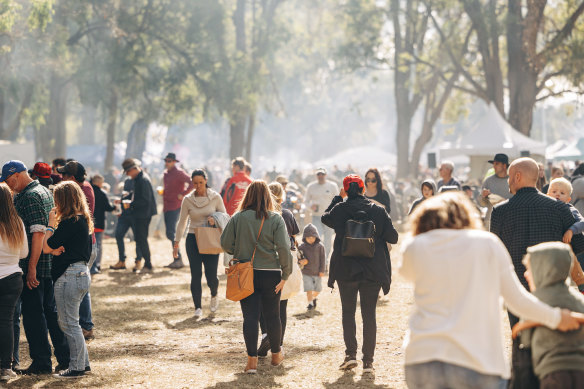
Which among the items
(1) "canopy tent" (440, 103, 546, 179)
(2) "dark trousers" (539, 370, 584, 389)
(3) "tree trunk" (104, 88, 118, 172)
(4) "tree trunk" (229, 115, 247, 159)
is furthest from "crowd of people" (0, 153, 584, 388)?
(3) "tree trunk" (104, 88, 118, 172)

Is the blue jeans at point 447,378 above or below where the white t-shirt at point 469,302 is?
below

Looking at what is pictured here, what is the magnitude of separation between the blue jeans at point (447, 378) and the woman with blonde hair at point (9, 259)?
386 cm

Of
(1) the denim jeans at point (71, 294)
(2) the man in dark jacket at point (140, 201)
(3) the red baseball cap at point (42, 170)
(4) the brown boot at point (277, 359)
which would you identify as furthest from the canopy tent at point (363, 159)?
(1) the denim jeans at point (71, 294)

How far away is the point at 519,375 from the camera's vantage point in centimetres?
421

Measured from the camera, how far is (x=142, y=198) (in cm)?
1436

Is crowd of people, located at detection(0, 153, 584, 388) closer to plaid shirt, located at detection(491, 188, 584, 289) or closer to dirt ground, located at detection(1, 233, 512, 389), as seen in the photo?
plaid shirt, located at detection(491, 188, 584, 289)

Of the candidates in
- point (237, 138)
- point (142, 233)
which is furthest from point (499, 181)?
point (237, 138)

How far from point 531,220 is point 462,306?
2.65 m

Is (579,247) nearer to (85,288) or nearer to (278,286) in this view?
(278,286)

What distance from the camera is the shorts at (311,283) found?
10.9m

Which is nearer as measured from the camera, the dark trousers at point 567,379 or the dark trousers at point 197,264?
the dark trousers at point 567,379

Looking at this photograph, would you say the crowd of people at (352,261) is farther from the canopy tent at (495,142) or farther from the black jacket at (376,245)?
the canopy tent at (495,142)

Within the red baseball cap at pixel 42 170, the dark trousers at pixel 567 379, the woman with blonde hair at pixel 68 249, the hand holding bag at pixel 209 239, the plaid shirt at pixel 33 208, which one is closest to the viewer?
the dark trousers at pixel 567 379

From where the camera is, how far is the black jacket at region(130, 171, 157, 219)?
1434cm
